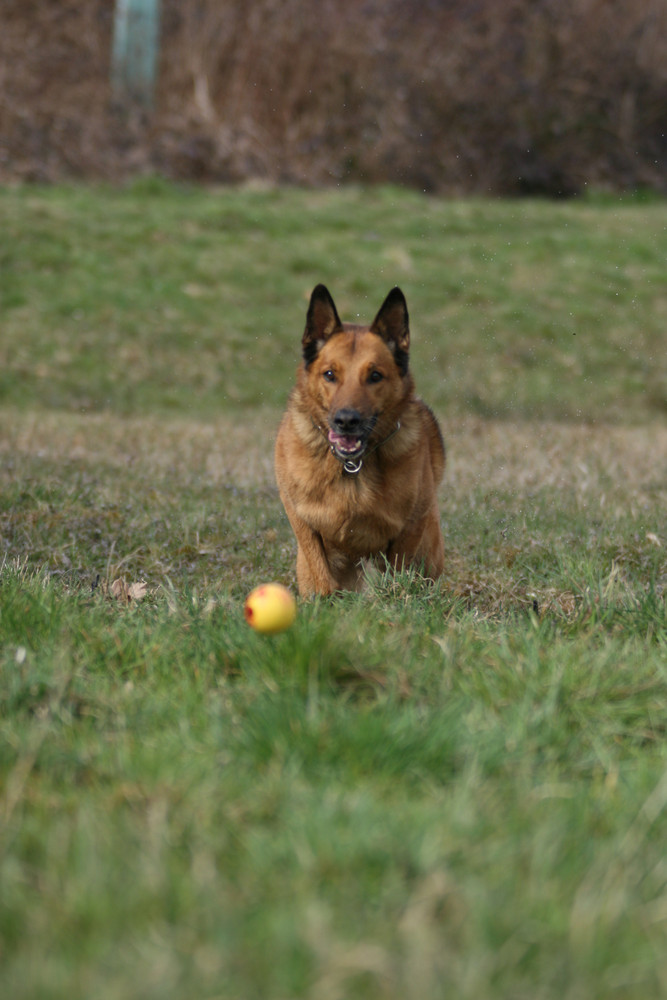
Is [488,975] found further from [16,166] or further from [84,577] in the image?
[16,166]

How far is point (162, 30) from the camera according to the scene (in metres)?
16.8

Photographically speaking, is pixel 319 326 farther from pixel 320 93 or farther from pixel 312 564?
pixel 320 93

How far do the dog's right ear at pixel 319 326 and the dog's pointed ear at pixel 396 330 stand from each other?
6.4 inches

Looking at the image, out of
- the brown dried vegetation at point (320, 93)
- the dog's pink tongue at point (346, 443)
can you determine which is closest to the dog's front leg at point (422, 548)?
the dog's pink tongue at point (346, 443)

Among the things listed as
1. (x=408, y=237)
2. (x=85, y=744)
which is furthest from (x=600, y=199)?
(x=85, y=744)

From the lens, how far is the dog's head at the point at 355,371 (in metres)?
4.12

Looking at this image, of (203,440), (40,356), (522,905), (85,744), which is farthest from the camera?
(40,356)

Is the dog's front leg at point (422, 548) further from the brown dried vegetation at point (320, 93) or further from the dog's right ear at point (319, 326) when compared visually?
the brown dried vegetation at point (320, 93)

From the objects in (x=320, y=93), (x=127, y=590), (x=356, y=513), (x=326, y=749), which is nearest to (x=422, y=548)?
(x=356, y=513)

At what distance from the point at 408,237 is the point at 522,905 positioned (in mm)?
12888

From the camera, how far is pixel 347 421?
405cm

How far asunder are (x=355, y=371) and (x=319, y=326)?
32cm

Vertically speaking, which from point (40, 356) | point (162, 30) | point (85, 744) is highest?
point (162, 30)

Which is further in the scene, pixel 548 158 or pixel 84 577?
pixel 548 158
